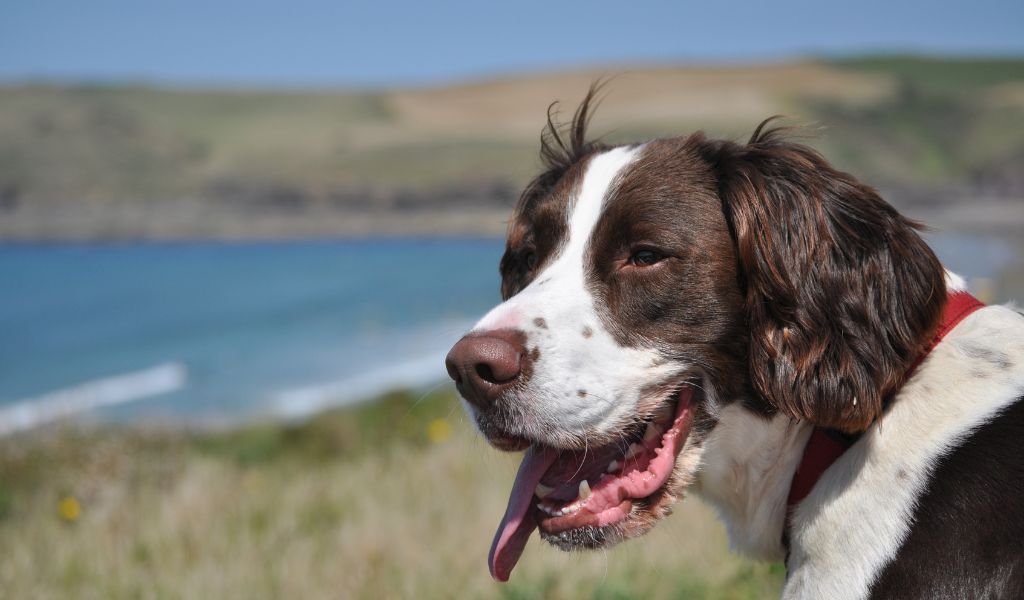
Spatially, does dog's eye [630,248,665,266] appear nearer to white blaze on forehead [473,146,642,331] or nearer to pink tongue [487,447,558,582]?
white blaze on forehead [473,146,642,331]

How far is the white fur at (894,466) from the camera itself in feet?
8.12

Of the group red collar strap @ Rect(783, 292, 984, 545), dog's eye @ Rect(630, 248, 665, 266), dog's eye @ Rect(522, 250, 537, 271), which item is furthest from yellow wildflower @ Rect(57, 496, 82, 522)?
red collar strap @ Rect(783, 292, 984, 545)

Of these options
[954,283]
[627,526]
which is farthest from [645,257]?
[954,283]

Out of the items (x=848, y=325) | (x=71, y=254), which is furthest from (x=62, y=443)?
(x=71, y=254)

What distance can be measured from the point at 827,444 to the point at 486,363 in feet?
3.15

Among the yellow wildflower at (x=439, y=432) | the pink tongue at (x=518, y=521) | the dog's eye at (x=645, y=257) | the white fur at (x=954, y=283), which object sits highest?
the dog's eye at (x=645, y=257)

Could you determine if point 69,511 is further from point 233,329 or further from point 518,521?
point 233,329

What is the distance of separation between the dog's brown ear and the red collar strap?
9cm

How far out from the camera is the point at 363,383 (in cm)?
1767

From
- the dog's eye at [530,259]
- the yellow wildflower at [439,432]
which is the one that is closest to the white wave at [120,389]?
the yellow wildflower at [439,432]

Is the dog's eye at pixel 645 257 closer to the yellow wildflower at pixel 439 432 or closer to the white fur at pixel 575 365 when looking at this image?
the white fur at pixel 575 365

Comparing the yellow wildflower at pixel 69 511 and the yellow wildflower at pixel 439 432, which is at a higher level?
the yellow wildflower at pixel 69 511

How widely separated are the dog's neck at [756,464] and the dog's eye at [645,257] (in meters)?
0.48

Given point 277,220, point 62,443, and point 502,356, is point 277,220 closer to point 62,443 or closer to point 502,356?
point 62,443
